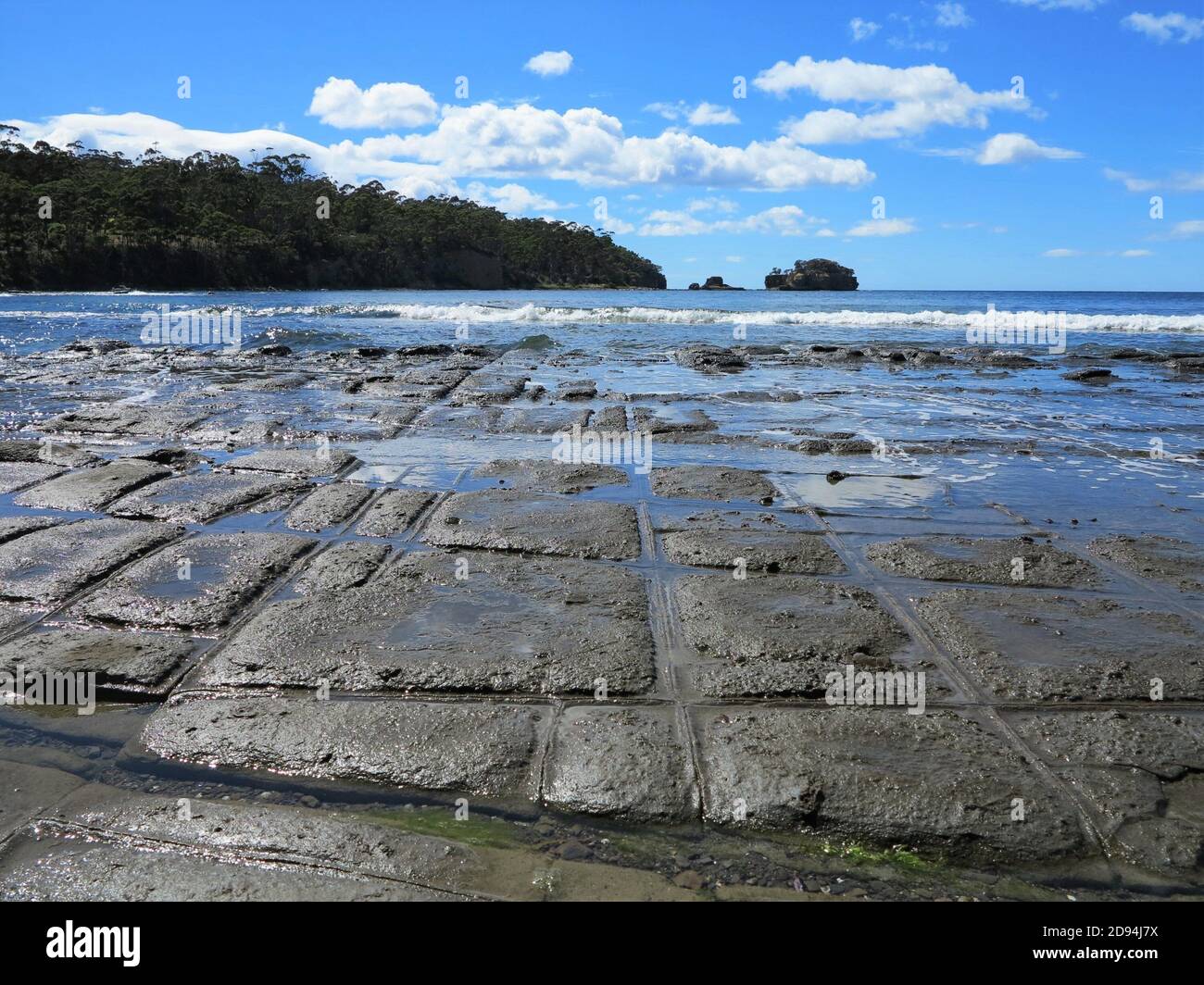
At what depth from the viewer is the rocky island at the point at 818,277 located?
331 ft

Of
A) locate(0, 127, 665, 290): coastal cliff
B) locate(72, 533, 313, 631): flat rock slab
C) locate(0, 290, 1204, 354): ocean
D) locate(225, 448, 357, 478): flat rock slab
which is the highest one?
locate(0, 127, 665, 290): coastal cliff

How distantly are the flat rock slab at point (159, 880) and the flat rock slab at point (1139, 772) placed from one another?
1464 mm

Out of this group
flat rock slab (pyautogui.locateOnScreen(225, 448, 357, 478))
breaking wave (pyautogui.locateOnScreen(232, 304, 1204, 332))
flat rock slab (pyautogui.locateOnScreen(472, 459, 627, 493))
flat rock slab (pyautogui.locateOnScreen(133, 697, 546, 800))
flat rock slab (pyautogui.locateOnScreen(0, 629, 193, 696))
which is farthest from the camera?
breaking wave (pyautogui.locateOnScreen(232, 304, 1204, 332))

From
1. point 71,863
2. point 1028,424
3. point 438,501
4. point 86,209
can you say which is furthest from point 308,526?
point 86,209

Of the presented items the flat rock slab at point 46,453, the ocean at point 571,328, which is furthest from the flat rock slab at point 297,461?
the ocean at point 571,328

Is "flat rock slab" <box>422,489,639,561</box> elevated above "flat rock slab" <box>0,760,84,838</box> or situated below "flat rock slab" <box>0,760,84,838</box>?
above

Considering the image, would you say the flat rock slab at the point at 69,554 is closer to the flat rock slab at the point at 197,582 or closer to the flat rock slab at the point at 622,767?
the flat rock slab at the point at 197,582

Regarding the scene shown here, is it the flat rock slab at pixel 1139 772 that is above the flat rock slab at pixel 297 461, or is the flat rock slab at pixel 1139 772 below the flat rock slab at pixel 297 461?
below

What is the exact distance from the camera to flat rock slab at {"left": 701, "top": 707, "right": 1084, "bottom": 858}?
6.04ft

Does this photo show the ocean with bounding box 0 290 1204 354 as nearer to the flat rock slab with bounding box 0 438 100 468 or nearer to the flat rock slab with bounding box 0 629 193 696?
the flat rock slab with bounding box 0 438 100 468

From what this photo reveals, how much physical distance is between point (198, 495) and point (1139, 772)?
422 centimetres

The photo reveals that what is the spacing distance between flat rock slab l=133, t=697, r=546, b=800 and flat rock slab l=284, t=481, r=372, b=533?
5.85ft

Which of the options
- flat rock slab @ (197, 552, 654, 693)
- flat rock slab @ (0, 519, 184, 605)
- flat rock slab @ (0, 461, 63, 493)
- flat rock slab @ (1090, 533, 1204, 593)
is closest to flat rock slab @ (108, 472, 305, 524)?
flat rock slab @ (0, 519, 184, 605)

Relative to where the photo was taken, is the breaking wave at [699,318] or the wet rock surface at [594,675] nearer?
the wet rock surface at [594,675]
